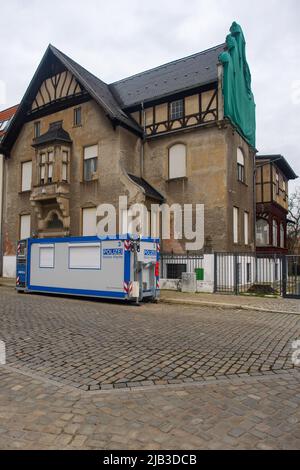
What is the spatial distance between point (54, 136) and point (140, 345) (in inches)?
734

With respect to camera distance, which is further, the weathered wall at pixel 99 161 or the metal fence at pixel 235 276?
the weathered wall at pixel 99 161

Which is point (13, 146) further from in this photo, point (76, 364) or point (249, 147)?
point (76, 364)

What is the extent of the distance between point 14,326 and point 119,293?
223 inches

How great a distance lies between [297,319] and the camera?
10.7 meters

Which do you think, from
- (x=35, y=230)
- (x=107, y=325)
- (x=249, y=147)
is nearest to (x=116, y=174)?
(x=35, y=230)

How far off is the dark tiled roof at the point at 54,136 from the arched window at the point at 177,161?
6.75 m

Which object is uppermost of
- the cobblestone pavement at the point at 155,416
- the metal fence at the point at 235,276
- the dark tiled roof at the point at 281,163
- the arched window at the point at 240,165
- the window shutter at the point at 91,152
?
the dark tiled roof at the point at 281,163

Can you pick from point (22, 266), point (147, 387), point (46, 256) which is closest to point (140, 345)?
point (147, 387)


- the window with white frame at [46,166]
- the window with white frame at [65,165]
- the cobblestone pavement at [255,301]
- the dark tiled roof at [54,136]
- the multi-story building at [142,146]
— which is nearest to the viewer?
the cobblestone pavement at [255,301]

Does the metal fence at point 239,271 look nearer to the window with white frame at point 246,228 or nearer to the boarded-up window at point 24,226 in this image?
the window with white frame at point 246,228

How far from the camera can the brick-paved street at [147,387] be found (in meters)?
3.37

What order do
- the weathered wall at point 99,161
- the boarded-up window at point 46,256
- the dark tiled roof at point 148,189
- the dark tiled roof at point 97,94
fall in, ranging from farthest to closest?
the weathered wall at point 99,161 → the dark tiled roof at point 97,94 → the dark tiled roof at point 148,189 → the boarded-up window at point 46,256

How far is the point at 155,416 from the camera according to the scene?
149 inches

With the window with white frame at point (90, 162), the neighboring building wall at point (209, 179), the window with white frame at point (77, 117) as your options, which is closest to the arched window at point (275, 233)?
the neighboring building wall at point (209, 179)
